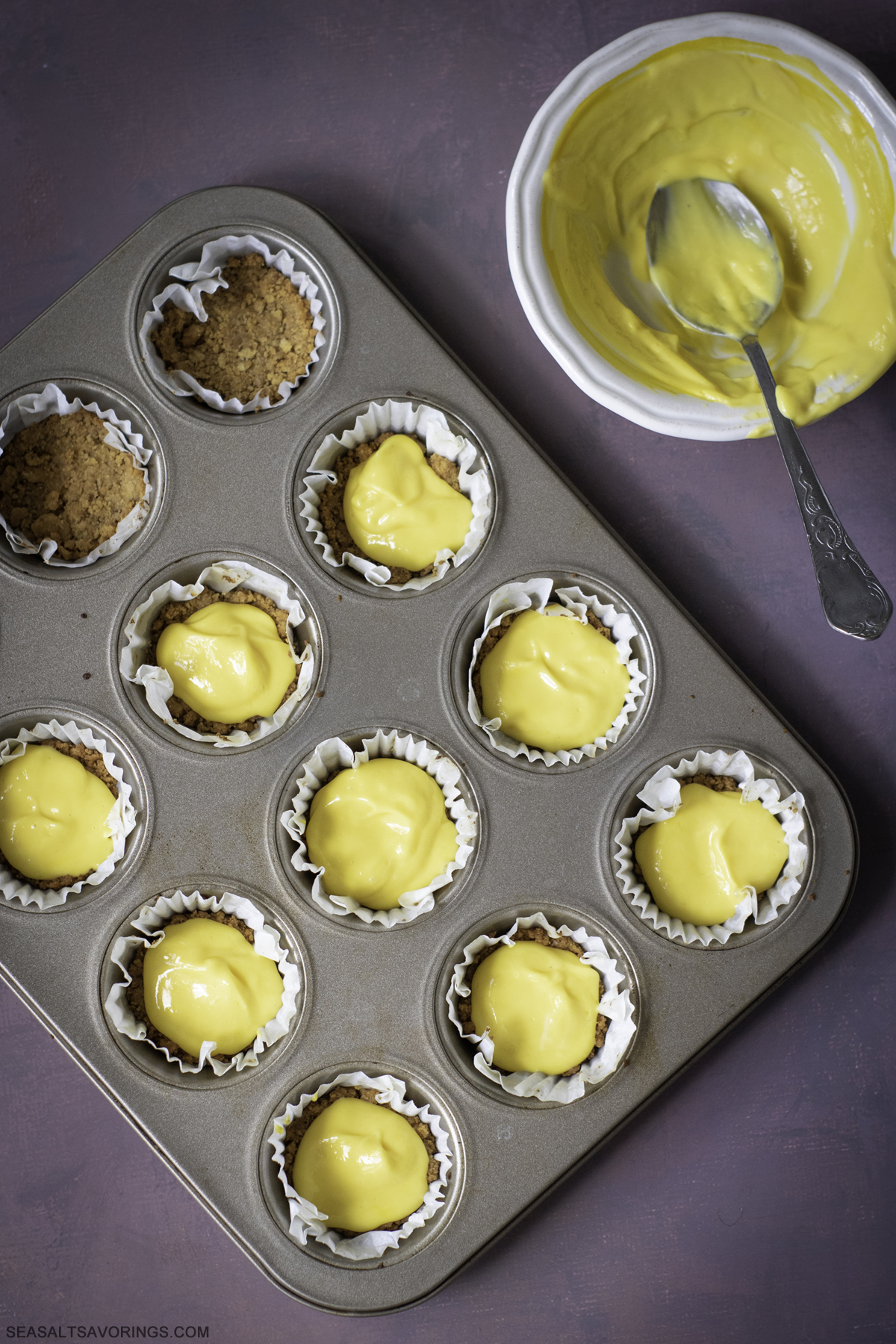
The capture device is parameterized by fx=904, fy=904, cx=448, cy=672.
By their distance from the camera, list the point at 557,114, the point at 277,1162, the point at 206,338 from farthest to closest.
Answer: the point at 206,338
the point at 277,1162
the point at 557,114

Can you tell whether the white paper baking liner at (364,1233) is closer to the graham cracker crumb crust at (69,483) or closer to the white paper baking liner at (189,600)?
the white paper baking liner at (189,600)

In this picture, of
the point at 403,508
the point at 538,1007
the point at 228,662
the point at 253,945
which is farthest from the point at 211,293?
the point at 538,1007

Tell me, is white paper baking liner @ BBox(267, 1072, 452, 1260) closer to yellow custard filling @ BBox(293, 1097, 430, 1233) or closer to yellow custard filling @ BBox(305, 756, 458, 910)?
yellow custard filling @ BBox(293, 1097, 430, 1233)

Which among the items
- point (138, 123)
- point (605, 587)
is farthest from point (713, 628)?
point (138, 123)

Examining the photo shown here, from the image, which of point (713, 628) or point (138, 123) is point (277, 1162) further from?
point (138, 123)

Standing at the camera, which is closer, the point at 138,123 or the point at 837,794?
the point at 837,794

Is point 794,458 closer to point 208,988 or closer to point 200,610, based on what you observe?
point 200,610
